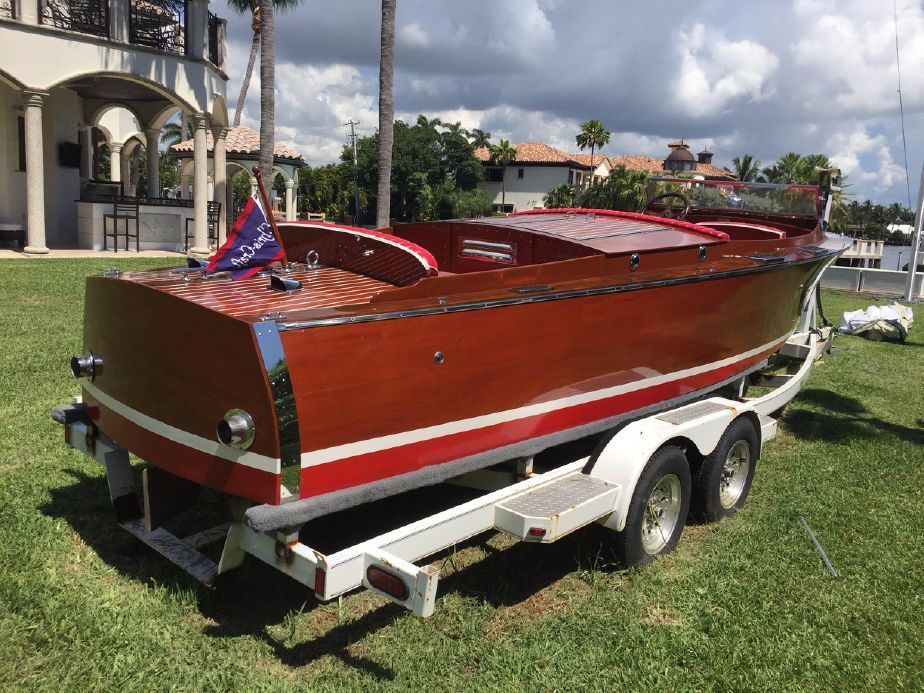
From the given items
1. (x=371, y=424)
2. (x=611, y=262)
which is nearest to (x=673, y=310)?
(x=611, y=262)

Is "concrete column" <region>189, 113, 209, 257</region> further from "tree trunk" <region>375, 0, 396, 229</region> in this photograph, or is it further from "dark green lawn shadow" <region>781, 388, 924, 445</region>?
"dark green lawn shadow" <region>781, 388, 924, 445</region>

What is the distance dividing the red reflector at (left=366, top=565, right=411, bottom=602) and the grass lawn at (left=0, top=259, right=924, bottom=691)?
0.46 metres

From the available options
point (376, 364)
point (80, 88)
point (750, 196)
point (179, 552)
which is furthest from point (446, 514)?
point (80, 88)

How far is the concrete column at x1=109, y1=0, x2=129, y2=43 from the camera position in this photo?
50.5ft

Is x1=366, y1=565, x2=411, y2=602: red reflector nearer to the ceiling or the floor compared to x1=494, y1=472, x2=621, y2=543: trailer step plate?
nearer to the floor

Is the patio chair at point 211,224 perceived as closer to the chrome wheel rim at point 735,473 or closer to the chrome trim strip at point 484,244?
the chrome trim strip at point 484,244

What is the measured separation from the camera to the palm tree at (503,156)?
184 feet

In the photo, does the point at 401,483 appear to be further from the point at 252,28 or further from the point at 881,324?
the point at 252,28

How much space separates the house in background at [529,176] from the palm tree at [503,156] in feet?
0.22

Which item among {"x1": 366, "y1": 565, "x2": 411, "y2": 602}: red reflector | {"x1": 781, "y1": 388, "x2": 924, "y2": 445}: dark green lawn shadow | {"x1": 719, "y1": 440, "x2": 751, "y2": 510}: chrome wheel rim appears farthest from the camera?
{"x1": 781, "y1": 388, "x2": 924, "y2": 445}: dark green lawn shadow

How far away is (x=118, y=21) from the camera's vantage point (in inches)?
609

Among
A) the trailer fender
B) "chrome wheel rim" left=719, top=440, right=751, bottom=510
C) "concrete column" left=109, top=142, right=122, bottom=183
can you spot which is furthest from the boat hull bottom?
"concrete column" left=109, top=142, right=122, bottom=183

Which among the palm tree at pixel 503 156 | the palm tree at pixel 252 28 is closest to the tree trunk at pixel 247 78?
the palm tree at pixel 252 28

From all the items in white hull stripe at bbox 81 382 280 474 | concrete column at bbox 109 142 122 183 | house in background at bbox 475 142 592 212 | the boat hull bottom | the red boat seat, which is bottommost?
the boat hull bottom
